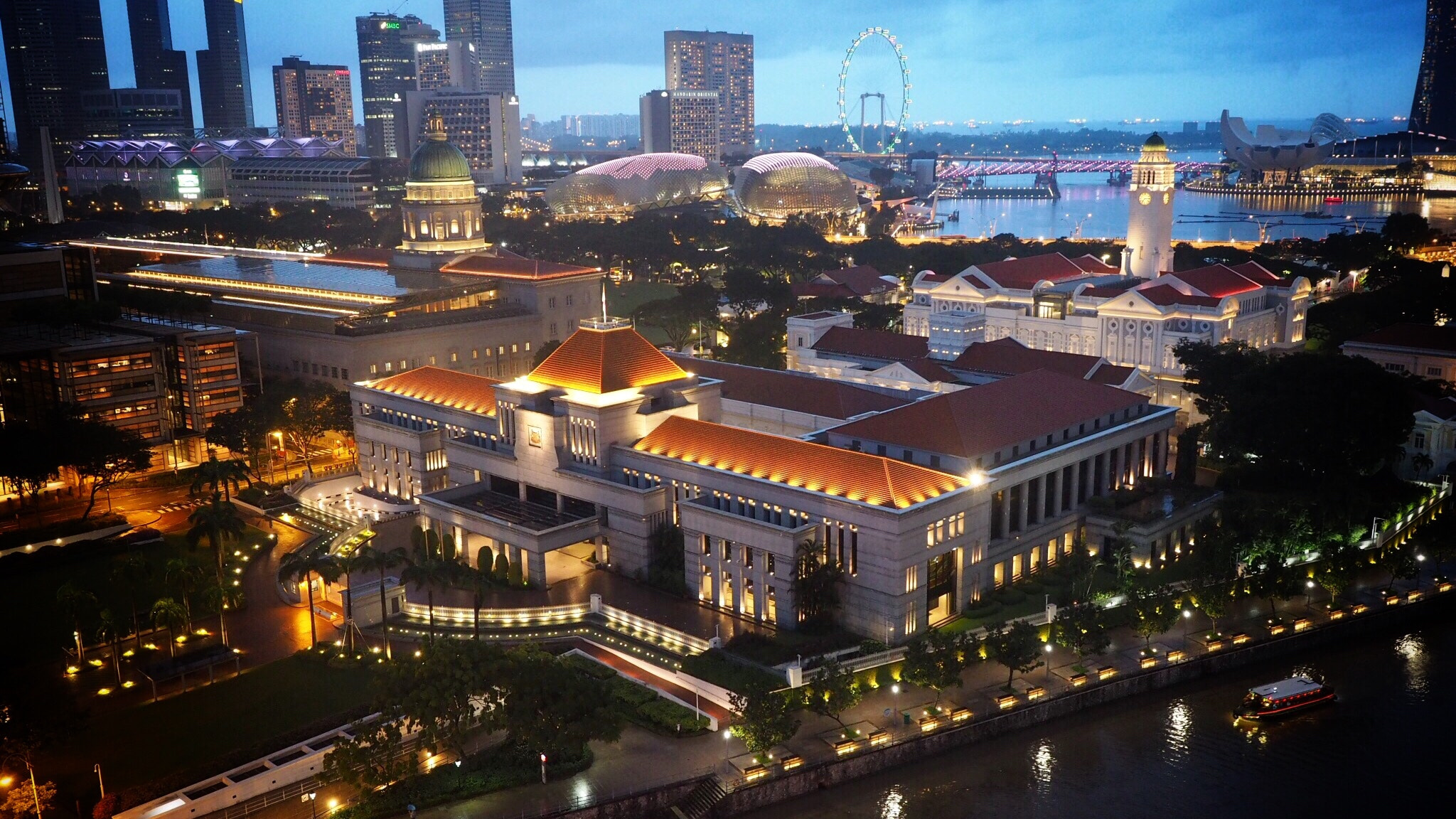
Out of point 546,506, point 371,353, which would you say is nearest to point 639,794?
point 546,506

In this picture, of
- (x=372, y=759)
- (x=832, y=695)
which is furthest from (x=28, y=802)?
(x=832, y=695)

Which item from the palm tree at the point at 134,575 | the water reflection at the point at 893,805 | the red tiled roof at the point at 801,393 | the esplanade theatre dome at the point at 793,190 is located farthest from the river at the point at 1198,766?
the esplanade theatre dome at the point at 793,190

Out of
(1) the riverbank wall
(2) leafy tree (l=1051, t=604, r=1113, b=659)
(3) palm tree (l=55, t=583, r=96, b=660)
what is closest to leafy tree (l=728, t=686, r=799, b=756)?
(1) the riverbank wall

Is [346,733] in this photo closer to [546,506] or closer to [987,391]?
[546,506]

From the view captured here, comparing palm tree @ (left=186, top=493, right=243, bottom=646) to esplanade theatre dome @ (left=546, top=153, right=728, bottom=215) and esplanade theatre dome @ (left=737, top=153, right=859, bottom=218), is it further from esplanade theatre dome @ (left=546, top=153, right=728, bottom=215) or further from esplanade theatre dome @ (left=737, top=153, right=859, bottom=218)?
esplanade theatre dome @ (left=737, top=153, right=859, bottom=218)

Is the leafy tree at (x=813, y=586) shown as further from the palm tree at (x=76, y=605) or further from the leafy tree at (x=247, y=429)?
the leafy tree at (x=247, y=429)

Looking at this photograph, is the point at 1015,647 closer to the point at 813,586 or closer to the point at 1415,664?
the point at 813,586
